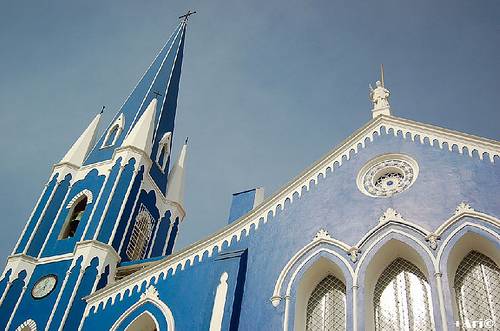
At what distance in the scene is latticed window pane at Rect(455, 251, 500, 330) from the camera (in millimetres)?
11326

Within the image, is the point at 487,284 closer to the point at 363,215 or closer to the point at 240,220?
the point at 363,215

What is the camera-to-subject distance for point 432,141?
14188mm

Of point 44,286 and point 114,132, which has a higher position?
point 114,132

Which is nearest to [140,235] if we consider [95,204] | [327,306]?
[95,204]

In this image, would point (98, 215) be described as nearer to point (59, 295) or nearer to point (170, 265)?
point (59, 295)

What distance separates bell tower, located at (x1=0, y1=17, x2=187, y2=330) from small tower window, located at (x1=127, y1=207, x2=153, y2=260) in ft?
0.12

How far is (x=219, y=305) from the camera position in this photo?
1370 cm

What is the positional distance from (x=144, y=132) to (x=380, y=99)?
10414mm

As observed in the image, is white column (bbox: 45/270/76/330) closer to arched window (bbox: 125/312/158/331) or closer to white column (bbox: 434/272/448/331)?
arched window (bbox: 125/312/158/331)

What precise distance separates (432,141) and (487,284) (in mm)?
3662

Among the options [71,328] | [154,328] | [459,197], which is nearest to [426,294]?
[459,197]

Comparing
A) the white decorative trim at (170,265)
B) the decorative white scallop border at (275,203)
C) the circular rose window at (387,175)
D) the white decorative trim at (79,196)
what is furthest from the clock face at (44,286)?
the circular rose window at (387,175)

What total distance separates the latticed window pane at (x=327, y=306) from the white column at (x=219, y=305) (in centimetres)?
181

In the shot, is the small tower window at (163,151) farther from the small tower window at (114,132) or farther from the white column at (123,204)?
the white column at (123,204)
